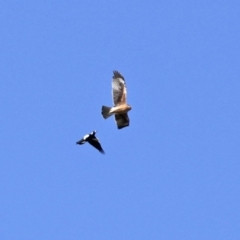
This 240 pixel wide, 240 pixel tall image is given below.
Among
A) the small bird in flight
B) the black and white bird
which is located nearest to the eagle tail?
the small bird in flight

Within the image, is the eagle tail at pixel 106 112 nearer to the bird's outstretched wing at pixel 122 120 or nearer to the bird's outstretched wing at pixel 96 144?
the bird's outstretched wing at pixel 122 120

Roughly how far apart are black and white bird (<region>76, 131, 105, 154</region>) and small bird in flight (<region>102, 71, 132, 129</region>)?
1.40 m

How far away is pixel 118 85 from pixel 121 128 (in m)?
1.88

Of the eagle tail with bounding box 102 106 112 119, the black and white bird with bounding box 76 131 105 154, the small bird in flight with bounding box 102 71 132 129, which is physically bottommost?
the black and white bird with bounding box 76 131 105 154

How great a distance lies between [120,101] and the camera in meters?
41.1

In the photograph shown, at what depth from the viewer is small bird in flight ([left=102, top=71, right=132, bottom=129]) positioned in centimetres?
4094

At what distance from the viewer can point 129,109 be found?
41156 mm

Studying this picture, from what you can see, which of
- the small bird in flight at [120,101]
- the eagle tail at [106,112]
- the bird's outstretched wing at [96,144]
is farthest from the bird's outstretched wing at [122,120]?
the bird's outstretched wing at [96,144]

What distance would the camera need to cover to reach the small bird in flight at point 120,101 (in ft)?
134

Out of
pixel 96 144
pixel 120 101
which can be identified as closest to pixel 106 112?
pixel 120 101

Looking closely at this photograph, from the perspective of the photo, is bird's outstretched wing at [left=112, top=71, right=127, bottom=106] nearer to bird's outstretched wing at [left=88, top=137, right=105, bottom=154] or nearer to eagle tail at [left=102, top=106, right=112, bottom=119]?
eagle tail at [left=102, top=106, right=112, bottom=119]

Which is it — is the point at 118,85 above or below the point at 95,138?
above

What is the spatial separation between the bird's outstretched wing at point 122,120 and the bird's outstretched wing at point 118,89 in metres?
0.57

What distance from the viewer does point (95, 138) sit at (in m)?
40.0
